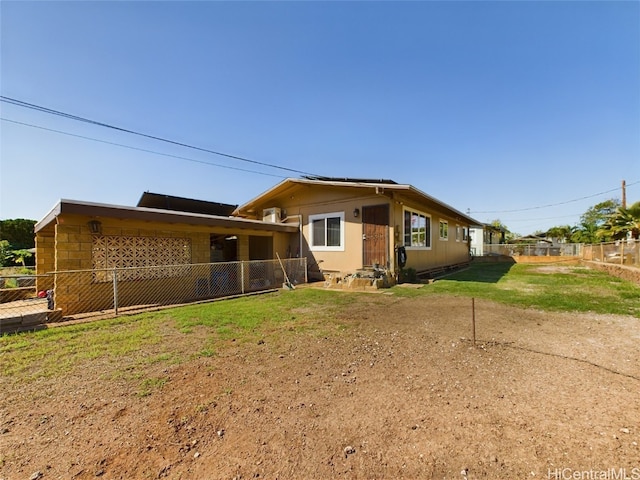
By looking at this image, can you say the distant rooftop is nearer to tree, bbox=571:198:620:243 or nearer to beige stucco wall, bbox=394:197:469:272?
beige stucco wall, bbox=394:197:469:272

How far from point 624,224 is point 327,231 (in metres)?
18.5

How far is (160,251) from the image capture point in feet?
27.0

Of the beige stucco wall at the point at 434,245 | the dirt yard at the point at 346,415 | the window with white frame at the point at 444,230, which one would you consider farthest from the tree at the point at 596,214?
the dirt yard at the point at 346,415

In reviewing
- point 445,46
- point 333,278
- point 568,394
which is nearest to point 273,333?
point 568,394

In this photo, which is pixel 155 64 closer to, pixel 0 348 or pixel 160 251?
pixel 160 251

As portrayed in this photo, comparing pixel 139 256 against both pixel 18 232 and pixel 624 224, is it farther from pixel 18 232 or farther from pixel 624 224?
pixel 624 224

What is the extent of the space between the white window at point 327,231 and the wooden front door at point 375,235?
1.07 meters

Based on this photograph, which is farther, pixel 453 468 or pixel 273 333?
pixel 273 333

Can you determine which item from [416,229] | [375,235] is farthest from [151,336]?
[416,229]

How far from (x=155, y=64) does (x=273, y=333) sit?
34.3ft

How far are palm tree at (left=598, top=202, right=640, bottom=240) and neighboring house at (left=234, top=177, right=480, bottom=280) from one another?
9.45 meters

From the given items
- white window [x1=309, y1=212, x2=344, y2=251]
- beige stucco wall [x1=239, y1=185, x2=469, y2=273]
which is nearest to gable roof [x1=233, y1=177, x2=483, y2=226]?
beige stucco wall [x1=239, y1=185, x2=469, y2=273]

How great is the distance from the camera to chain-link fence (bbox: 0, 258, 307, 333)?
6.00 m

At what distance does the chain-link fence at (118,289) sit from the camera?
19.7ft
